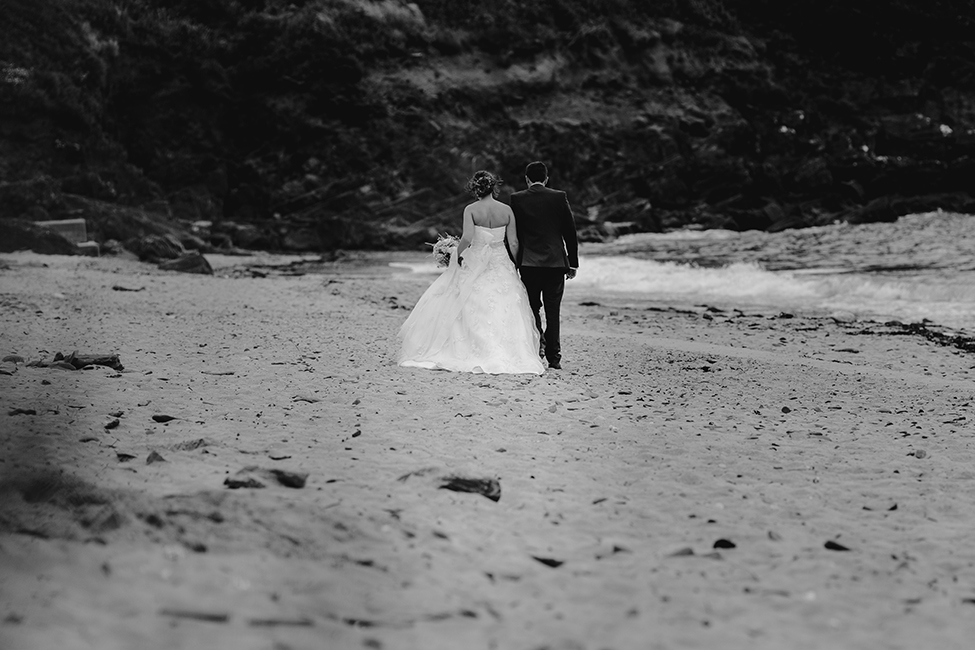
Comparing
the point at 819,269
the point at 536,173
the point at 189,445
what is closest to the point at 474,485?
the point at 189,445

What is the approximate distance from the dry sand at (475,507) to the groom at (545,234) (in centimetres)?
79

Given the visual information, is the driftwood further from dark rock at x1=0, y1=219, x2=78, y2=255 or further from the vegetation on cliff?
the vegetation on cliff

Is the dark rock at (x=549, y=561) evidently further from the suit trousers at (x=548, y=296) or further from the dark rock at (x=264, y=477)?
the suit trousers at (x=548, y=296)

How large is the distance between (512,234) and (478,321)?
76cm

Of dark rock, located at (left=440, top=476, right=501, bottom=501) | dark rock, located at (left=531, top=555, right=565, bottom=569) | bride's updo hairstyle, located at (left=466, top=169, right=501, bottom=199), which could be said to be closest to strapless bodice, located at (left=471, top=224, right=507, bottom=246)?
bride's updo hairstyle, located at (left=466, top=169, right=501, bottom=199)

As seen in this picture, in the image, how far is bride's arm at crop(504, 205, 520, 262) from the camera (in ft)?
23.4

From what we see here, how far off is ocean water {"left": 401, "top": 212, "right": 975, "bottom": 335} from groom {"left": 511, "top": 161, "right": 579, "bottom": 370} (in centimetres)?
643

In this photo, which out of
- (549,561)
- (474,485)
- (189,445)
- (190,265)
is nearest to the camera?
(549,561)

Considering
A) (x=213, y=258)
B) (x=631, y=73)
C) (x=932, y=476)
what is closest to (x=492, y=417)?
(x=932, y=476)

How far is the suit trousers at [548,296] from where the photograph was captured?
7.18 m

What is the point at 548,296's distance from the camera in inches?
286

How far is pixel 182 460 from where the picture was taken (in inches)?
151

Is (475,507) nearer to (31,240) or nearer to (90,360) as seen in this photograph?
(90,360)

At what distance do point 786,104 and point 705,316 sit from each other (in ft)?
132
